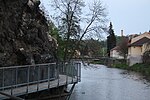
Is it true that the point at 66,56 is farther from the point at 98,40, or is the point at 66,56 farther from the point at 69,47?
the point at 98,40

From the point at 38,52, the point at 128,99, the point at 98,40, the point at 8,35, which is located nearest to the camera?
the point at 8,35

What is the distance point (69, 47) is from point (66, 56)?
111cm

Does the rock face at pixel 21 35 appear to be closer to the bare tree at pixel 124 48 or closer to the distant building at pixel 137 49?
the distant building at pixel 137 49

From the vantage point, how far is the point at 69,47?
36.5 m

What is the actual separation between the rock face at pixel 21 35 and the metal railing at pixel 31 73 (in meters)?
1.44

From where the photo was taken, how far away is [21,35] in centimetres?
2155

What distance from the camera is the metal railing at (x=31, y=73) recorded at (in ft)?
51.6

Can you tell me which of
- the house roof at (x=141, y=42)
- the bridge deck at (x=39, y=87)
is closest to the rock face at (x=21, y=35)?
the bridge deck at (x=39, y=87)

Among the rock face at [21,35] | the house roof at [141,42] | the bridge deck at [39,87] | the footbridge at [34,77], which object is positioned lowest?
the bridge deck at [39,87]

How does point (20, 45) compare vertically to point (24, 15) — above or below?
below

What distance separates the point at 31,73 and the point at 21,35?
4.41 metres

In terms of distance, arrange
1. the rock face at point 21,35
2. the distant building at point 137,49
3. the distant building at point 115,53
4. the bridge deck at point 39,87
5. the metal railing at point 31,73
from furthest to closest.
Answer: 1. the distant building at point 115,53
2. the distant building at point 137,49
3. the rock face at point 21,35
4. the bridge deck at point 39,87
5. the metal railing at point 31,73

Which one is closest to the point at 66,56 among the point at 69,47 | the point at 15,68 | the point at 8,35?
the point at 69,47

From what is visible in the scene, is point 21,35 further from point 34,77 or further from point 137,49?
point 137,49
